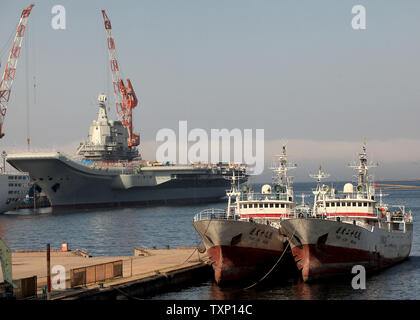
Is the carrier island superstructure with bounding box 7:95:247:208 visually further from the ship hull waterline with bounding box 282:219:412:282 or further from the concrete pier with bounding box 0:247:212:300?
the ship hull waterline with bounding box 282:219:412:282

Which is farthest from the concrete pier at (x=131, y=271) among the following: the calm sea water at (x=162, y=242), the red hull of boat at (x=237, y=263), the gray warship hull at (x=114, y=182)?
the gray warship hull at (x=114, y=182)

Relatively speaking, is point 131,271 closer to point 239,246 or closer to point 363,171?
point 239,246

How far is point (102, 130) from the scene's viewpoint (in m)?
156

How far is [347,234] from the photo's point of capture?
1586 inches

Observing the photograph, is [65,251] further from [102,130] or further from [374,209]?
[102,130]

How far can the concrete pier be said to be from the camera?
32.2 m

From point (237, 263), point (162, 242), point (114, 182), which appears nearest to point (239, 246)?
point (237, 263)

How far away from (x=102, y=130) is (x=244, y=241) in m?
121

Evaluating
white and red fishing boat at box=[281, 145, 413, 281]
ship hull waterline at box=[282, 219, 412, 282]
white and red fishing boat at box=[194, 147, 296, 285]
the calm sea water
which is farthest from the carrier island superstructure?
ship hull waterline at box=[282, 219, 412, 282]

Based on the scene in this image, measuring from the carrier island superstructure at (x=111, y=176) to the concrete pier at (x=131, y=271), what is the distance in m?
63.8

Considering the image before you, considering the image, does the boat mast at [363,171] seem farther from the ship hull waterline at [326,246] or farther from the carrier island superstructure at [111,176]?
the carrier island superstructure at [111,176]

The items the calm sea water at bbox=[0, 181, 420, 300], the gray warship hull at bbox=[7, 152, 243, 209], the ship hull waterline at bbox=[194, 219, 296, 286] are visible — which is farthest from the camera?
the gray warship hull at bbox=[7, 152, 243, 209]

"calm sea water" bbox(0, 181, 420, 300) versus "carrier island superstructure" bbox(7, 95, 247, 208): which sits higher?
"carrier island superstructure" bbox(7, 95, 247, 208)
